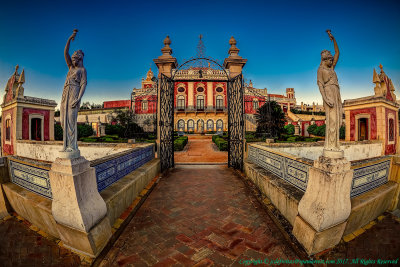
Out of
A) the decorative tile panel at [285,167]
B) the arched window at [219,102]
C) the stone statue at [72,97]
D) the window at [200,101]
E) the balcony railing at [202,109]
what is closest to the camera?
the stone statue at [72,97]

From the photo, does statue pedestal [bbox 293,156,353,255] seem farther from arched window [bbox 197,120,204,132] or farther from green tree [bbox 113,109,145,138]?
arched window [bbox 197,120,204,132]

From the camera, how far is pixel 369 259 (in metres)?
2.09

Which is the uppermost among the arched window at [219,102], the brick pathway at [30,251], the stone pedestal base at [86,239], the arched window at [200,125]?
the arched window at [219,102]

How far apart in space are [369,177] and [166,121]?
18.1ft

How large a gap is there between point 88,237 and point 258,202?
3.14 metres

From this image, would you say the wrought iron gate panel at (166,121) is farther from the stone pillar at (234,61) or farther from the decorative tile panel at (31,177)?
the decorative tile panel at (31,177)

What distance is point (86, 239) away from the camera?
7.03 feet

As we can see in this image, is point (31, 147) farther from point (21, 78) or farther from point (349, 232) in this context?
point (349, 232)

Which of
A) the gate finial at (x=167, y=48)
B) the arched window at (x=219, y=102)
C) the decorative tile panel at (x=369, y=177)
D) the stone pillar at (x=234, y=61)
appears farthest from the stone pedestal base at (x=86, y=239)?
the arched window at (x=219, y=102)

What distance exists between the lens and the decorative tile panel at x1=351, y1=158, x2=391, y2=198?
9.03 ft

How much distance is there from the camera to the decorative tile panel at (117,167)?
9.66 ft

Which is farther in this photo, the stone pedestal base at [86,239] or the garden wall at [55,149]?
the garden wall at [55,149]

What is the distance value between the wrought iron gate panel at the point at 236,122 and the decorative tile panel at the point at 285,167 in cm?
115

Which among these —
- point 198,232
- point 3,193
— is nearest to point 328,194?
point 198,232
